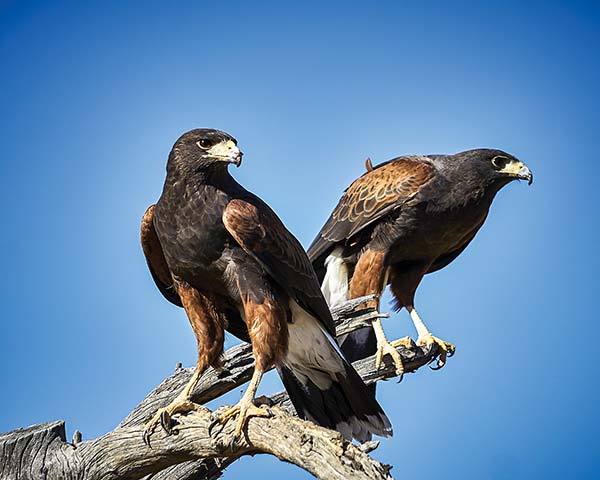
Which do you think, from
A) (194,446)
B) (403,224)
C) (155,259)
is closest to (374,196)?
(403,224)

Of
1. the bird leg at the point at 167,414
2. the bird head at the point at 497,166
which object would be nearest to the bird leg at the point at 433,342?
the bird head at the point at 497,166

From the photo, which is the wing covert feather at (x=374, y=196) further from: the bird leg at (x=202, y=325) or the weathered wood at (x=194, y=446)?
the bird leg at (x=202, y=325)

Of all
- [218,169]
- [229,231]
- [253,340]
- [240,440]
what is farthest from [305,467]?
[218,169]

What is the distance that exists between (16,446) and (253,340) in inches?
63.6

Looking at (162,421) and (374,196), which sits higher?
(374,196)

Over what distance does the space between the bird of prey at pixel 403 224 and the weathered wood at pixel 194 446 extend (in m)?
0.99

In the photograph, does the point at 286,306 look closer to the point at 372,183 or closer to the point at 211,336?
the point at 211,336

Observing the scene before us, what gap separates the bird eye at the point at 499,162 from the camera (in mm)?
7809

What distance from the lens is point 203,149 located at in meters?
5.38

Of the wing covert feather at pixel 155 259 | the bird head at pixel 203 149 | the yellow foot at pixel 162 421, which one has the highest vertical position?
the bird head at pixel 203 149

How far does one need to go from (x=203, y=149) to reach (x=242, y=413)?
1569 mm

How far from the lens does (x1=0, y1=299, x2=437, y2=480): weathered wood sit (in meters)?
4.19

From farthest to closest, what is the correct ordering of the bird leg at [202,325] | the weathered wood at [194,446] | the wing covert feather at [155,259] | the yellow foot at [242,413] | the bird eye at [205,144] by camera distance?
the wing covert feather at [155,259] → the bird leg at [202,325] → the bird eye at [205,144] → the yellow foot at [242,413] → the weathered wood at [194,446]

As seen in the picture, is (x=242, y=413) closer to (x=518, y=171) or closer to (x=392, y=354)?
(x=392, y=354)
